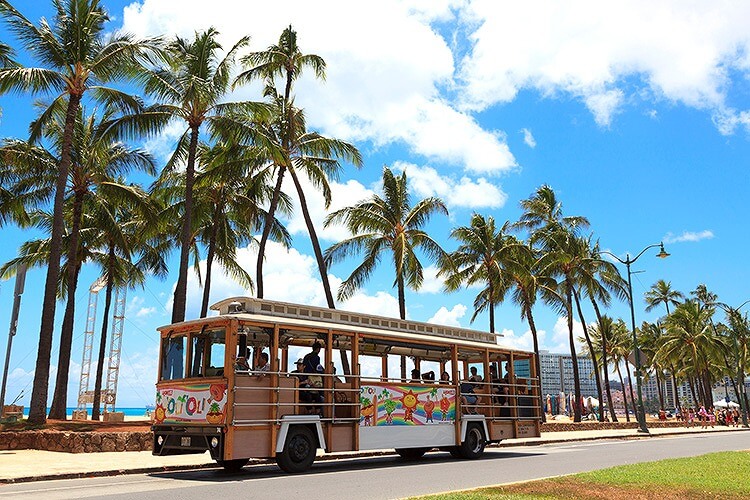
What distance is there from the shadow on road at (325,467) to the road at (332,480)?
18 mm

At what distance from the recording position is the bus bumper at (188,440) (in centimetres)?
1234

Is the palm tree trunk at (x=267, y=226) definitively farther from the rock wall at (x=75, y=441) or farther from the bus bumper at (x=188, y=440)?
the bus bumper at (x=188, y=440)

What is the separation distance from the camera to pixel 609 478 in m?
11.2

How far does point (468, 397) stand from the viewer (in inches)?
706

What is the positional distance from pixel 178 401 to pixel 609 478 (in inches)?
315

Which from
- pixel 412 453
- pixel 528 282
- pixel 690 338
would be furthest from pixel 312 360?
pixel 690 338

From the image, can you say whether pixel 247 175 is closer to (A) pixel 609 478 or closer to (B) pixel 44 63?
(B) pixel 44 63

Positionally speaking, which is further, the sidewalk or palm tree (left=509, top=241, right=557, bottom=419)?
palm tree (left=509, top=241, right=557, bottom=419)

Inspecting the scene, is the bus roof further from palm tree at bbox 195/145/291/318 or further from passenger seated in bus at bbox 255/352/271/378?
palm tree at bbox 195/145/291/318

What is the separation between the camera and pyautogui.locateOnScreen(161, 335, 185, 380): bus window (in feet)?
44.9

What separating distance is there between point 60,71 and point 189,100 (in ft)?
13.4

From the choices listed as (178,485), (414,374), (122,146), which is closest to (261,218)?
(122,146)

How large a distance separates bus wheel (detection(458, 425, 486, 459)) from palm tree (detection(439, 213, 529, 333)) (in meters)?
21.0

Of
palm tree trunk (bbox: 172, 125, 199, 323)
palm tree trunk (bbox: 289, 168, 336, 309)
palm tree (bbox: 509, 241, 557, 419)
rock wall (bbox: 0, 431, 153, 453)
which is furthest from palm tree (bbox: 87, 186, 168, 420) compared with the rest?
palm tree (bbox: 509, 241, 557, 419)
